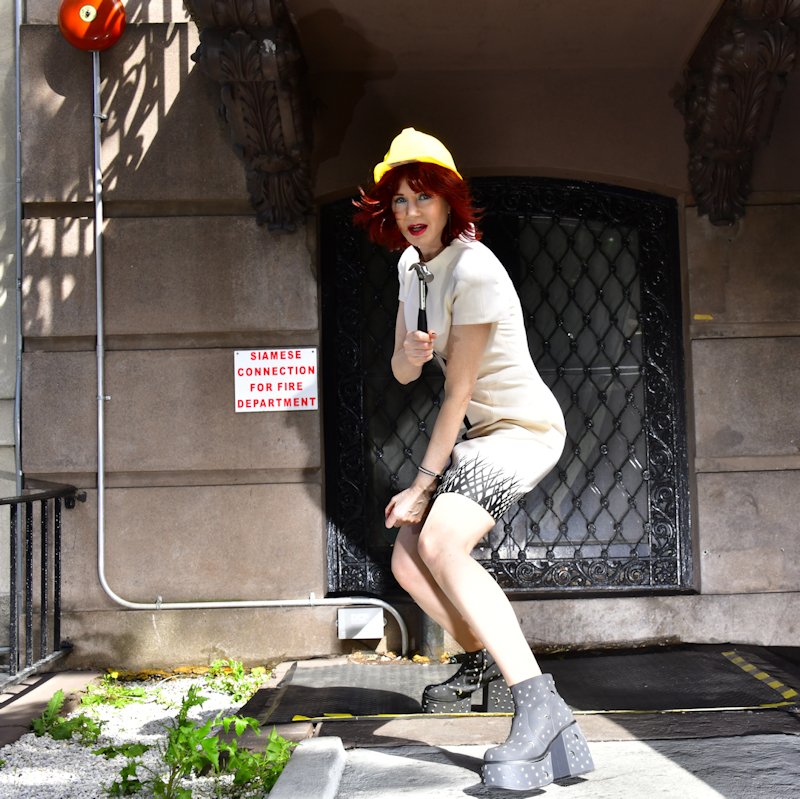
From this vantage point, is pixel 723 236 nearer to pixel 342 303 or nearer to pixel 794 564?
pixel 794 564

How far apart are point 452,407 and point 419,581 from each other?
0.71m

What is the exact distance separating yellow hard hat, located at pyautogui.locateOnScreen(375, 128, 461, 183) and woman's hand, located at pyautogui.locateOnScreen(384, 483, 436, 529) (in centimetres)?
119

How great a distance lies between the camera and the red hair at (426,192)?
279cm

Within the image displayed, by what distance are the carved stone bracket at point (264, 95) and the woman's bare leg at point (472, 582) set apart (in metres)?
2.70

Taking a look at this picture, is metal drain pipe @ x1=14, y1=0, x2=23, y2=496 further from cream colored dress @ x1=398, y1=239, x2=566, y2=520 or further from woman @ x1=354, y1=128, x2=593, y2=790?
cream colored dress @ x1=398, y1=239, x2=566, y2=520

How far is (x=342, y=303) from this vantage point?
4992 millimetres

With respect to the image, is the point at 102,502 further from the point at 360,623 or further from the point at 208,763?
the point at 208,763

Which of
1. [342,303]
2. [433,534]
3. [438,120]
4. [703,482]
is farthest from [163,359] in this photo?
[703,482]

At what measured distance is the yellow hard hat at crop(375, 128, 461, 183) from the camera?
9.09ft

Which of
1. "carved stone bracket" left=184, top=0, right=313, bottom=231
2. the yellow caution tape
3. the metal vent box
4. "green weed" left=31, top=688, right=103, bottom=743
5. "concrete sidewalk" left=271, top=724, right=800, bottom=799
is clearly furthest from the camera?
the metal vent box

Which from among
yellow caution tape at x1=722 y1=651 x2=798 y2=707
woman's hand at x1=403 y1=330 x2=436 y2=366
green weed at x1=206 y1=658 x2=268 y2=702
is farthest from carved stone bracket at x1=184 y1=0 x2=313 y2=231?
yellow caution tape at x1=722 y1=651 x2=798 y2=707

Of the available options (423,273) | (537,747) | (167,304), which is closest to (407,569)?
(537,747)

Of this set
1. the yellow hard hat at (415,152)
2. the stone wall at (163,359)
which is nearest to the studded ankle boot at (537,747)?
the yellow hard hat at (415,152)

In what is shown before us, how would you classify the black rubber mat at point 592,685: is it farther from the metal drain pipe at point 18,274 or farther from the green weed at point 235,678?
the metal drain pipe at point 18,274
